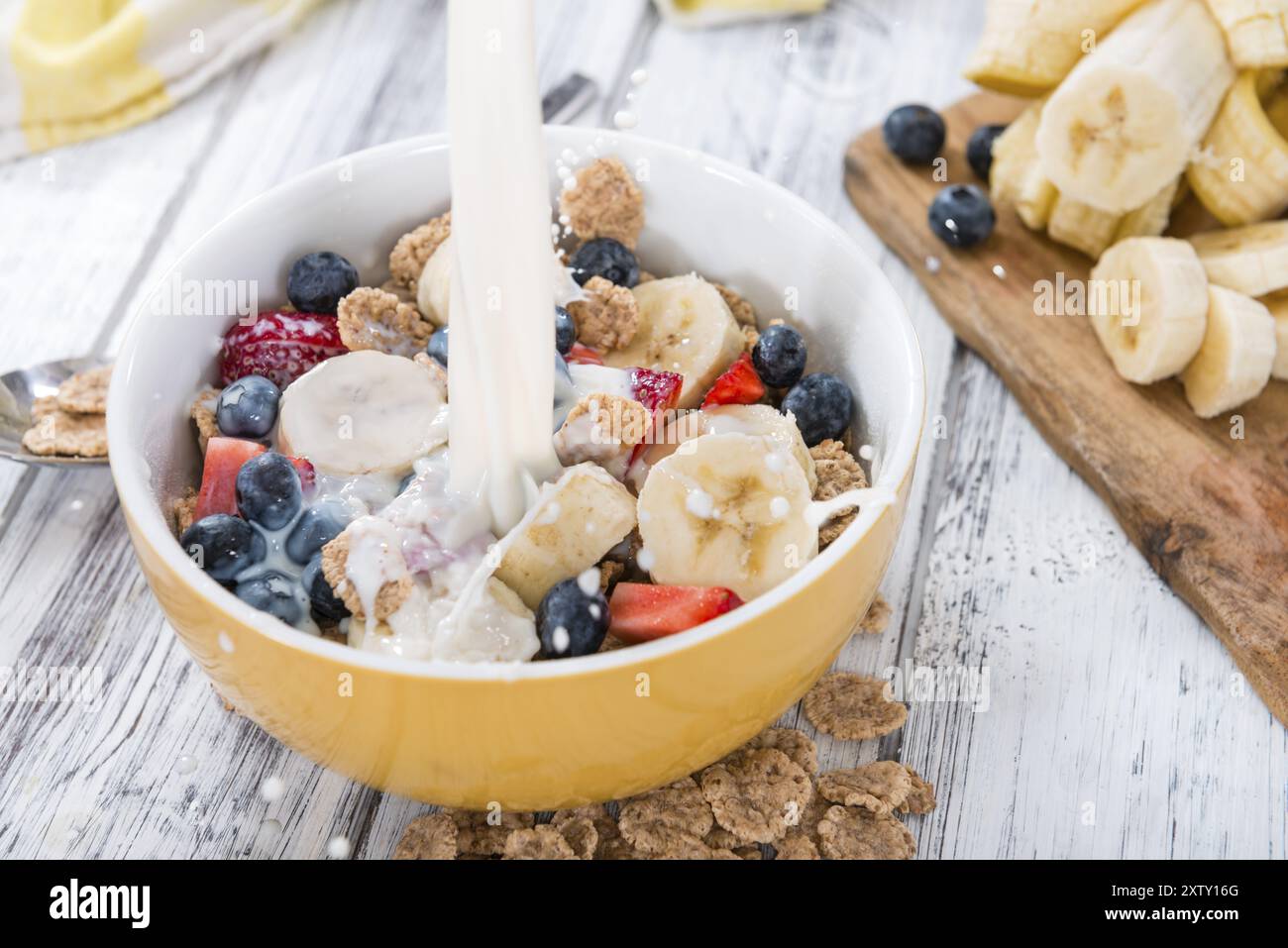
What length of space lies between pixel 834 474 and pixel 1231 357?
55cm

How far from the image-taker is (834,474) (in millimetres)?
1110

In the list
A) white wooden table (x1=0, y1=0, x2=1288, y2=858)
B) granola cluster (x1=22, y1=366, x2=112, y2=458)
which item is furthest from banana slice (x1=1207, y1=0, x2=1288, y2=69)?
granola cluster (x1=22, y1=366, x2=112, y2=458)

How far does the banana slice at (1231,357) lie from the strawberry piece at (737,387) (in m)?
0.54

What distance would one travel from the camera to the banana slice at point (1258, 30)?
1509mm

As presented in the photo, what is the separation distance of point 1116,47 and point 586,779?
3.46ft

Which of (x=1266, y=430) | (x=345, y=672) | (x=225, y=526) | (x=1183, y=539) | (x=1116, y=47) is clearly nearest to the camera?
(x=345, y=672)

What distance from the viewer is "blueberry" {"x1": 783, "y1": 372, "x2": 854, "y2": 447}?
3.77 ft

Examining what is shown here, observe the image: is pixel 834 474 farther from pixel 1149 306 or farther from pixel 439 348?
pixel 1149 306

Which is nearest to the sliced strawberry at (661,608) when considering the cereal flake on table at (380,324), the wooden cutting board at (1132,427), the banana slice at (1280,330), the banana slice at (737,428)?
the banana slice at (737,428)

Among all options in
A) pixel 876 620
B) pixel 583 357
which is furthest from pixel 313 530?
pixel 876 620

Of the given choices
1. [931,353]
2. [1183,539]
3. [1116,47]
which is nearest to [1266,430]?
[1183,539]

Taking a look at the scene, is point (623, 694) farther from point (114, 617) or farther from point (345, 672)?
point (114, 617)

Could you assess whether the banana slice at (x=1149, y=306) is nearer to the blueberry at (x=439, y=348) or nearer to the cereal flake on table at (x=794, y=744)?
the cereal flake on table at (x=794, y=744)
